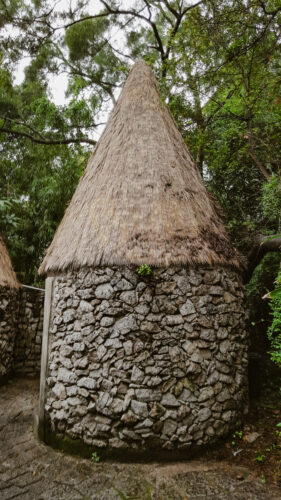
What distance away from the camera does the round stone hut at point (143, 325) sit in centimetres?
397

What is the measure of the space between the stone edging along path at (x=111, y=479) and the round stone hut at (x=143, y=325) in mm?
203

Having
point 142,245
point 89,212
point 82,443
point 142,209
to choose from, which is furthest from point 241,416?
point 89,212

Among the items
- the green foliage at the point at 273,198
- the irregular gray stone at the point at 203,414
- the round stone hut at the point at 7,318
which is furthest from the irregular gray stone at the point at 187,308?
the round stone hut at the point at 7,318

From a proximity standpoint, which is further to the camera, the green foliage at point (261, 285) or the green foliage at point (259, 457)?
the green foliage at point (261, 285)

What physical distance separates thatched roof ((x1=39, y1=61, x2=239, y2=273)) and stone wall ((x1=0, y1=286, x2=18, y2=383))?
216cm

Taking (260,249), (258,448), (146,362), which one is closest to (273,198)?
(260,249)

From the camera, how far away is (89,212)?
511 cm

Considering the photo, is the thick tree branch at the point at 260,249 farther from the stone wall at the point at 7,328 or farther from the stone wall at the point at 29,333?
the stone wall at the point at 7,328

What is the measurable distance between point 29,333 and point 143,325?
15.2 ft

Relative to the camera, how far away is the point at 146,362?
4035 mm

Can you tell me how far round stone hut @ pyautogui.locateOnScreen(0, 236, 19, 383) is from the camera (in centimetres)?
677

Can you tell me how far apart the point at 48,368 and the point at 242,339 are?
2.92m

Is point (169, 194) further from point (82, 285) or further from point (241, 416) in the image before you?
point (241, 416)

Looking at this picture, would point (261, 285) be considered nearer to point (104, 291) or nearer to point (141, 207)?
point (141, 207)
